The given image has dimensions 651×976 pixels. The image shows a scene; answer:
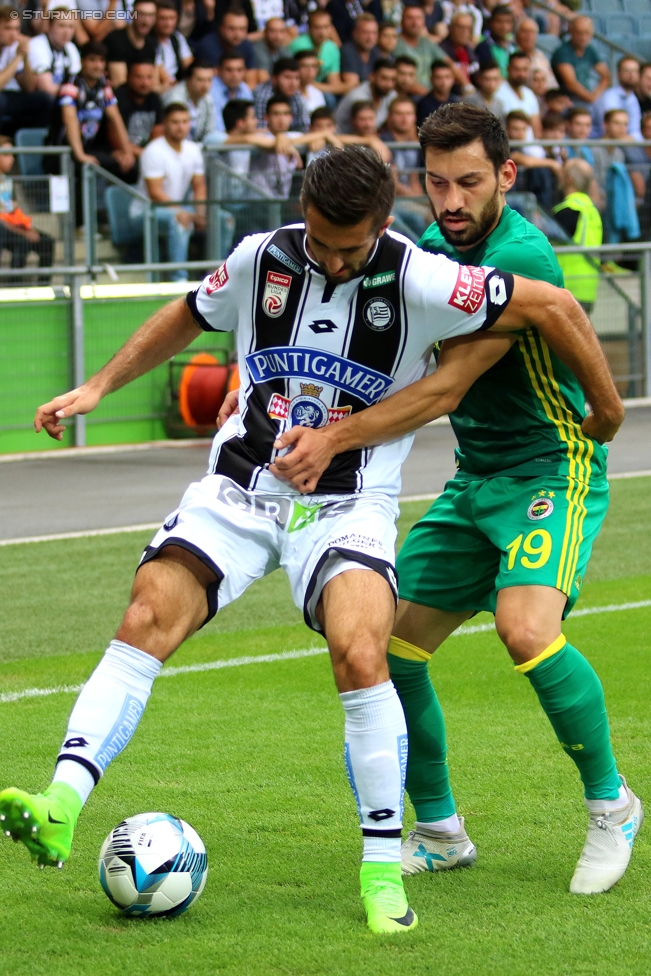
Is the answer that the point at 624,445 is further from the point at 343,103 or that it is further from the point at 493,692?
the point at 493,692

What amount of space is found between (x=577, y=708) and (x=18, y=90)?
1246 centimetres

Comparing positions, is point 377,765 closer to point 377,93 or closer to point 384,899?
point 384,899

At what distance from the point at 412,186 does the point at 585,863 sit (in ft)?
40.7

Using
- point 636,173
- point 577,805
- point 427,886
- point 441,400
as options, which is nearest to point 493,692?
point 577,805

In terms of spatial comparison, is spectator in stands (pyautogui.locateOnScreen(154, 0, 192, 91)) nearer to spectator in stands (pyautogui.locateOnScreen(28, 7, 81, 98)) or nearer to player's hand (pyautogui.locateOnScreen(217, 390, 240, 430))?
spectator in stands (pyautogui.locateOnScreen(28, 7, 81, 98))

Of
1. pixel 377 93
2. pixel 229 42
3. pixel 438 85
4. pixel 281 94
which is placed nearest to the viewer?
pixel 281 94

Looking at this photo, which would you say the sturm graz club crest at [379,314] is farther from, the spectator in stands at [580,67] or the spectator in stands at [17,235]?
the spectator in stands at [580,67]

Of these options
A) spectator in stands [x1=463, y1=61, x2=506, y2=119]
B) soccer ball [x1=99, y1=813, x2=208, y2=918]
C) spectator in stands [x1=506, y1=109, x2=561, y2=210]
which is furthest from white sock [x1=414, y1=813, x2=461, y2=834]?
spectator in stands [x1=463, y1=61, x2=506, y2=119]

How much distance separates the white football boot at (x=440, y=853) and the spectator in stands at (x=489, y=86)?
14.9 meters

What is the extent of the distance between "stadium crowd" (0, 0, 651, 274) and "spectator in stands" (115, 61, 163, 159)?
2 cm

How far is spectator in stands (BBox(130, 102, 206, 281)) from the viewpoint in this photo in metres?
14.4

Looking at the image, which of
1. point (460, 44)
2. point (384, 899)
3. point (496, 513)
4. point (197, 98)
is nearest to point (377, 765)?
point (384, 899)

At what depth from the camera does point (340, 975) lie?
10.8 feet

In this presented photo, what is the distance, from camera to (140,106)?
14797 mm
